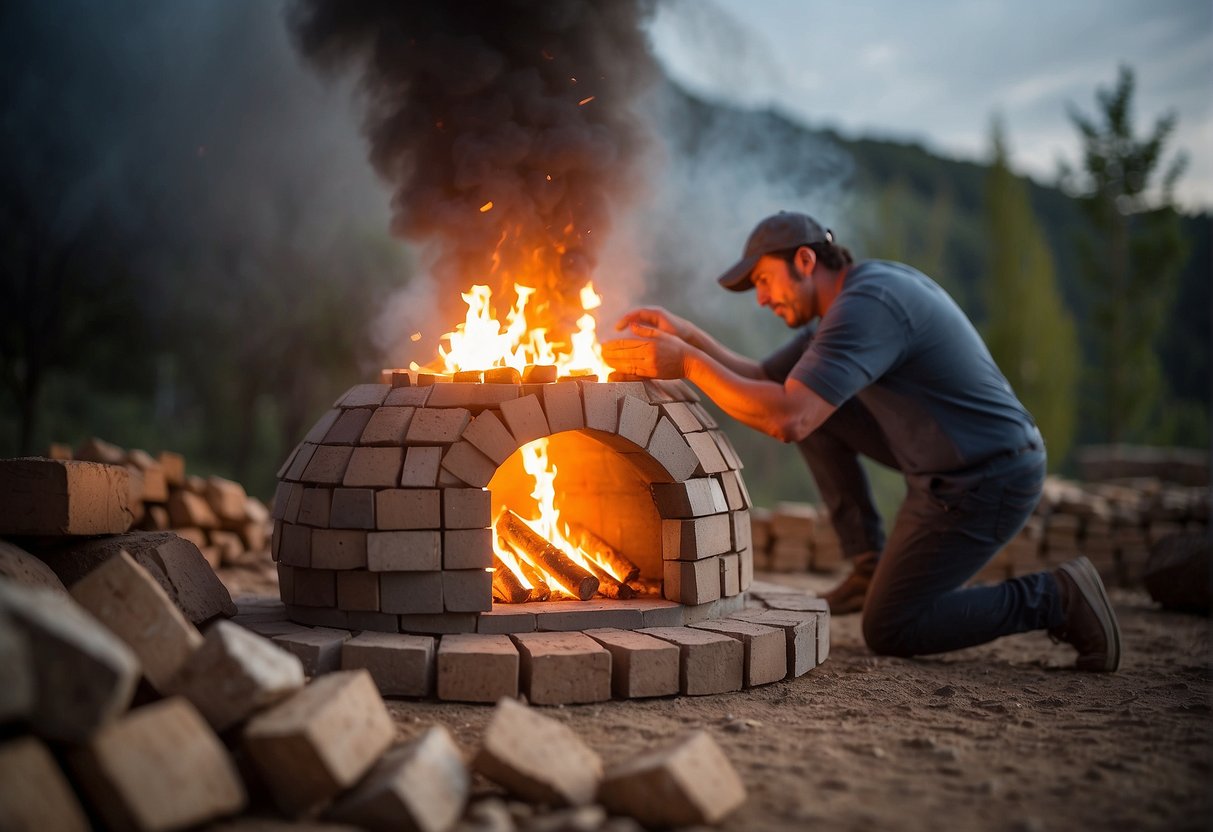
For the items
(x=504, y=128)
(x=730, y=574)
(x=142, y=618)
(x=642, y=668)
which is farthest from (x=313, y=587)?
(x=504, y=128)

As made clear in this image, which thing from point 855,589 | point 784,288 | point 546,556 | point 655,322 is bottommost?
point 855,589

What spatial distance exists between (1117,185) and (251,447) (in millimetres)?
13830

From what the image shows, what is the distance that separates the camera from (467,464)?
324 centimetres

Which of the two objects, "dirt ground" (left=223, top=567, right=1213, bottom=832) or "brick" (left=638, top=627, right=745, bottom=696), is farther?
"brick" (left=638, top=627, right=745, bottom=696)

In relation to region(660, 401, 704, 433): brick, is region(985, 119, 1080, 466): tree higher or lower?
higher

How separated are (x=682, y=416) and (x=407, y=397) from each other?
106cm

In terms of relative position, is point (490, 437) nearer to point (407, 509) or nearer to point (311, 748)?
point (407, 509)

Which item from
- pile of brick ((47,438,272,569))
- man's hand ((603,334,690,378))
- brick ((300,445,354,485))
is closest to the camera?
brick ((300,445,354,485))

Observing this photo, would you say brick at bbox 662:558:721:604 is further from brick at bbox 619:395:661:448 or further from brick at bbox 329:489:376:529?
brick at bbox 329:489:376:529

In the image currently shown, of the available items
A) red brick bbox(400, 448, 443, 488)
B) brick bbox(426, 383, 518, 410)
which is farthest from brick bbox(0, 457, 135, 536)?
brick bbox(426, 383, 518, 410)

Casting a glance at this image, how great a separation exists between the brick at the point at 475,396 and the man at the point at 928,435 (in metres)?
0.60

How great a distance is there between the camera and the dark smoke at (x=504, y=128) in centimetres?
416

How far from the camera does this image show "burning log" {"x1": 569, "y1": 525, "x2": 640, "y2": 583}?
4.02m

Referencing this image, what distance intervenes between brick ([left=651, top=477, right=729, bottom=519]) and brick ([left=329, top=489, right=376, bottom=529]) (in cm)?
109
